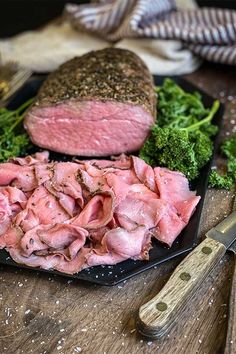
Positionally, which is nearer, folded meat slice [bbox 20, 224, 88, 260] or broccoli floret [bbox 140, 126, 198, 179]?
folded meat slice [bbox 20, 224, 88, 260]

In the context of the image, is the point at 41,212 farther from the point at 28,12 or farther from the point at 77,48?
the point at 28,12

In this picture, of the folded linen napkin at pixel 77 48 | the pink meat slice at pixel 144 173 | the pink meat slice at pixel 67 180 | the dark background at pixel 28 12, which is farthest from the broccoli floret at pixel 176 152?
the dark background at pixel 28 12

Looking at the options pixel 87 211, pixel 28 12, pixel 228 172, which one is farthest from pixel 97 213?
pixel 28 12

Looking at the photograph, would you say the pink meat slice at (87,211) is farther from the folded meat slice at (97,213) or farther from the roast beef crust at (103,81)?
the roast beef crust at (103,81)

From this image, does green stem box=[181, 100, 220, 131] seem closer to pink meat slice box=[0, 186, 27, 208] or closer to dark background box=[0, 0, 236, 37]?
pink meat slice box=[0, 186, 27, 208]

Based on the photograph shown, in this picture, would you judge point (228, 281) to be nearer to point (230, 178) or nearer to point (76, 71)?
point (230, 178)

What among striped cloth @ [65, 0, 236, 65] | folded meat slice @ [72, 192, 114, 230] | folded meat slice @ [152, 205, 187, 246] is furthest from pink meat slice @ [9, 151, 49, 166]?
striped cloth @ [65, 0, 236, 65]

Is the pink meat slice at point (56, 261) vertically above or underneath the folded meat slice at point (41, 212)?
underneath
